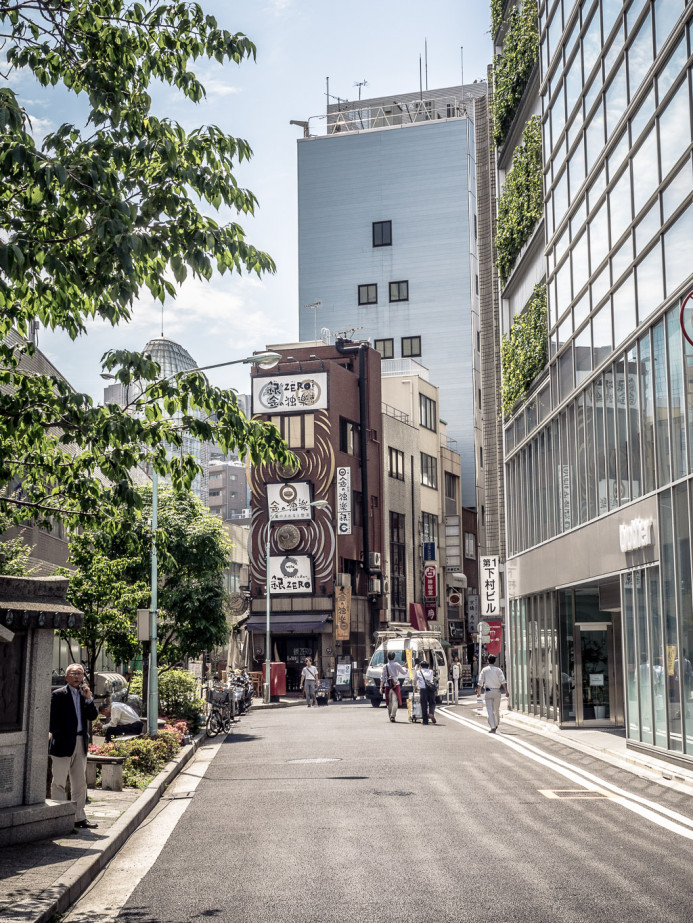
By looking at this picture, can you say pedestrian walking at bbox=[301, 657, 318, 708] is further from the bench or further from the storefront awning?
the bench

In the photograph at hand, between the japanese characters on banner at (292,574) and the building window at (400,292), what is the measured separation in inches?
1244

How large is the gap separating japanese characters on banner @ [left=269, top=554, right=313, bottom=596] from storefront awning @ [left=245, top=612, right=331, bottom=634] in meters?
1.40

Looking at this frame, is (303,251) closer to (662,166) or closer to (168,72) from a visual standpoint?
(662,166)

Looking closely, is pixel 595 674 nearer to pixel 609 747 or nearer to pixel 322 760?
pixel 609 747

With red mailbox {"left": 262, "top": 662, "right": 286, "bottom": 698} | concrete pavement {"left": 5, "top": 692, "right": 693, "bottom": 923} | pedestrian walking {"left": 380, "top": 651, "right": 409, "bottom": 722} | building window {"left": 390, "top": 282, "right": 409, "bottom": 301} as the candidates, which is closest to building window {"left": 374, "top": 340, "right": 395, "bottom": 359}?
building window {"left": 390, "top": 282, "right": 409, "bottom": 301}

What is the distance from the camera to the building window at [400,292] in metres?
91.6

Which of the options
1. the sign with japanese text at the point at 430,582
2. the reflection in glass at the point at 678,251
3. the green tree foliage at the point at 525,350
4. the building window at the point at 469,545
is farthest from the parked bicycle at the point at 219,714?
the building window at the point at 469,545

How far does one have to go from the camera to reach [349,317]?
302ft

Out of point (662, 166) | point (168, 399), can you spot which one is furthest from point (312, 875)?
point (662, 166)

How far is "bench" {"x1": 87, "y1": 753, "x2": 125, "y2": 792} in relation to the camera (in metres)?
15.9

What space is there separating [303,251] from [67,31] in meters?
85.3

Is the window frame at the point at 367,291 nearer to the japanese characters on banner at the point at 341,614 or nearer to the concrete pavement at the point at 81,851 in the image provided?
the japanese characters on banner at the point at 341,614

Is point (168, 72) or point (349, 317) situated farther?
point (349, 317)

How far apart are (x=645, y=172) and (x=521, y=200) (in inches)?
536
